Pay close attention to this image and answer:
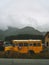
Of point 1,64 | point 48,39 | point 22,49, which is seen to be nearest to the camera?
point 1,64

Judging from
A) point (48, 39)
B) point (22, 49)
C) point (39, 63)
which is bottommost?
point (48, 39)

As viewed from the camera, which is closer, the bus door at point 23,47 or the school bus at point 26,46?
the bus door at point 23,47

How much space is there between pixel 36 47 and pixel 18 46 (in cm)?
205

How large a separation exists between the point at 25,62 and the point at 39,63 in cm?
58

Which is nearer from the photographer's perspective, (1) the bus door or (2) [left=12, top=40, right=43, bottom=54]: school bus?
(1) the bus door

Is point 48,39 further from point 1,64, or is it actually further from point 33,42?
point 1,64

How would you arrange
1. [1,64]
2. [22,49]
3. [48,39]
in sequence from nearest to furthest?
[1,64] → [22,49] → [48,39]

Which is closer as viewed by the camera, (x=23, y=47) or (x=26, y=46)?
(x=23, y=47)

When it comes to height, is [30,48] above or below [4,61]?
below

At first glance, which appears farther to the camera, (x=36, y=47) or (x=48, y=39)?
(x=48, y=39)

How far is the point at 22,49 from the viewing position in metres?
24.2

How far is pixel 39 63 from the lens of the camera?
355 inches

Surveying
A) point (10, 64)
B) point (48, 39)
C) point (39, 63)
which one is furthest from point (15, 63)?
point (48, 39)

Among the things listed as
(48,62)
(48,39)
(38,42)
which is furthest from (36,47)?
(48,39)
